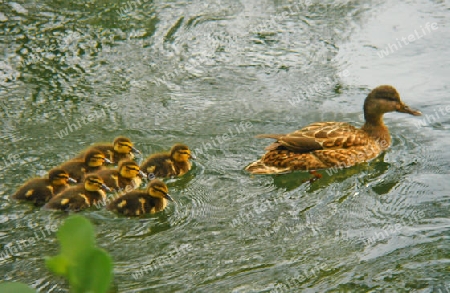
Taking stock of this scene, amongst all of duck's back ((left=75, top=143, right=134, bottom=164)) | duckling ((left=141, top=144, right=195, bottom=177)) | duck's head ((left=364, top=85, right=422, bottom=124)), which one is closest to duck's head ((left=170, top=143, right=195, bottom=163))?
duckling ((left=141, top=144, right=195, bottom=177))

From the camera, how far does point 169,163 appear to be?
15.1 ft

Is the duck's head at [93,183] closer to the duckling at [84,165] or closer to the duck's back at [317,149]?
the duckling at [84,165]

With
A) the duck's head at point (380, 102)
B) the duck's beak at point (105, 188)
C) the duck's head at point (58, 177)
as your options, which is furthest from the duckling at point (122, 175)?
the duck's head at point (380, 102)

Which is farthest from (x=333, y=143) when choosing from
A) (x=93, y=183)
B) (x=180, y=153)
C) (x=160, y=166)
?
(x=93, y=183)

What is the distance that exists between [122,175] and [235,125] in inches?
48.0

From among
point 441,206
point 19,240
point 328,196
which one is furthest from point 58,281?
point 441,206

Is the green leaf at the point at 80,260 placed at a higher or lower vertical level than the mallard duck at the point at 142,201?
higher

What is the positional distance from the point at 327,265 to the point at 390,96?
2.15m

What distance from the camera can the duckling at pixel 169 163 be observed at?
4.62m

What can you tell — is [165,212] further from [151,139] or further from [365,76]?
[365,76]

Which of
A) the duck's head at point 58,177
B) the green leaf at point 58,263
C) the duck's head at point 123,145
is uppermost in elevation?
the green leaf at point 58,263

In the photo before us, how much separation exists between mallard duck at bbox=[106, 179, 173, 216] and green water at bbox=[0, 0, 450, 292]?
79 mm

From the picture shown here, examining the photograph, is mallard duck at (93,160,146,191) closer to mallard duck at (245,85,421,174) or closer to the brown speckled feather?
the brown speckled feather

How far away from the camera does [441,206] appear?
4.08 m
